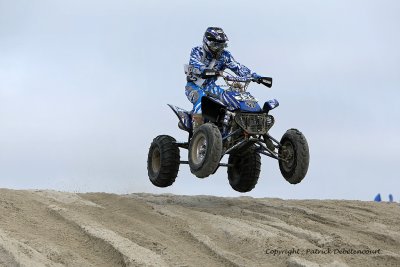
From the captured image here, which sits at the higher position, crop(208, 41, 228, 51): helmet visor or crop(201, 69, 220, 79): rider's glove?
crop(208, 41, 228, 51): helmet visor

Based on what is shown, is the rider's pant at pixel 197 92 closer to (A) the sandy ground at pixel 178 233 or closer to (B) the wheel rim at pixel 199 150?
(B) the wheel rim at pixel 199 150

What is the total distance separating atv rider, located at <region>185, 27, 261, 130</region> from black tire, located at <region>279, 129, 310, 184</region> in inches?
49.1

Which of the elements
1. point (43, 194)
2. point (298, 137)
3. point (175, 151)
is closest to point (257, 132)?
point (298, 137)

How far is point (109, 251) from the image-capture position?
24.0 feet

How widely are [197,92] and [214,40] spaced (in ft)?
2.89

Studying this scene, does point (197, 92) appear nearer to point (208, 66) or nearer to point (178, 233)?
point (208, 66)

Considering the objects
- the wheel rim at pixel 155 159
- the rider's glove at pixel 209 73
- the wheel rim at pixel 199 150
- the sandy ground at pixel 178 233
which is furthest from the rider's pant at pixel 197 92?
the sandy ground at pixel 178 233

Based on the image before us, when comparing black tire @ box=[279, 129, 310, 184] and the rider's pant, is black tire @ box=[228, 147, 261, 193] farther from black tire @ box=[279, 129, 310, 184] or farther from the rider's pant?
the rider's pant

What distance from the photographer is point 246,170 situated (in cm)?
1146

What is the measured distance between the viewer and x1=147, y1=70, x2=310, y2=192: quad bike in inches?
376

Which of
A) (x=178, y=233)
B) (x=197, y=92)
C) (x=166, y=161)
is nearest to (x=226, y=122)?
(x=197, y=92)

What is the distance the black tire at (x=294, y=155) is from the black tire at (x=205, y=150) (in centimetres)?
132

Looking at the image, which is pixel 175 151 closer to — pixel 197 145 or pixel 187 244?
pixel 197 145

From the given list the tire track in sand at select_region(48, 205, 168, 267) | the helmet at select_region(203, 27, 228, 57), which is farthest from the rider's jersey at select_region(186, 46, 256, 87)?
the tire track in sand at select_region(48, 205, 168, 267)
